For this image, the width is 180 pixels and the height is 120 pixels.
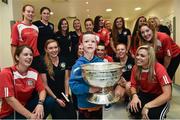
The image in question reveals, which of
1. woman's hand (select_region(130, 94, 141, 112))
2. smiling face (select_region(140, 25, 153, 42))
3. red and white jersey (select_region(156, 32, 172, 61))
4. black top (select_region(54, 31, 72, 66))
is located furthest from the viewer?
black top (select_region(54, 31, 72, 66))

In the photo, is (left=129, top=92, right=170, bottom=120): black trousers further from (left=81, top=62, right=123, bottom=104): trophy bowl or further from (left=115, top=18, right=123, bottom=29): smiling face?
(left=115, top=18, right=123, bottom=29): smiling face

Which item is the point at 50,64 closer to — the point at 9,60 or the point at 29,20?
the point at 29,20

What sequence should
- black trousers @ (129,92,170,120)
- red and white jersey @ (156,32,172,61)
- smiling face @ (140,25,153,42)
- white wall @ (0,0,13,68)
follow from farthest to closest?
white wall @ (0,0,13,68), red and white jersey @ (156,32,172,61), smiling face @ (140,25,153,42), black trousers @ (129,92,170,120)

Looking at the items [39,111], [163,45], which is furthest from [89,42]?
[163,45]

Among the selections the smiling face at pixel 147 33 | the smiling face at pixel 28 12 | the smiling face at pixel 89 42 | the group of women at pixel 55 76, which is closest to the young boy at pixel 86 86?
the smiling face at pixel 89 42

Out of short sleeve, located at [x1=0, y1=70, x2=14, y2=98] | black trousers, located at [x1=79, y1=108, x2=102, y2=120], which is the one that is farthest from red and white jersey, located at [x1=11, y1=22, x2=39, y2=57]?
black trousers, located at [x1=79, y1=108, x2=102, y2=120]

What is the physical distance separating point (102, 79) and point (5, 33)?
3.54m

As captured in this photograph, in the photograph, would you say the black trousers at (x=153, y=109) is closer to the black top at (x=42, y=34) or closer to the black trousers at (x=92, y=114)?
the black trousers at (x=92, y=114)

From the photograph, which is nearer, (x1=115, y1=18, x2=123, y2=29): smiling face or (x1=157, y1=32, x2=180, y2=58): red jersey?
(x1=157, y1=32, x2=180, y2=58): red jersey

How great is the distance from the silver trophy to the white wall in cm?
339

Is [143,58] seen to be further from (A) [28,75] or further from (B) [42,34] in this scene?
(B) [42,34]

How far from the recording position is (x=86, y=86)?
156cm

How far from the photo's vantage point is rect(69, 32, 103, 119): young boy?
5.09 ft

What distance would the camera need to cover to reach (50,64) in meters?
2.72
